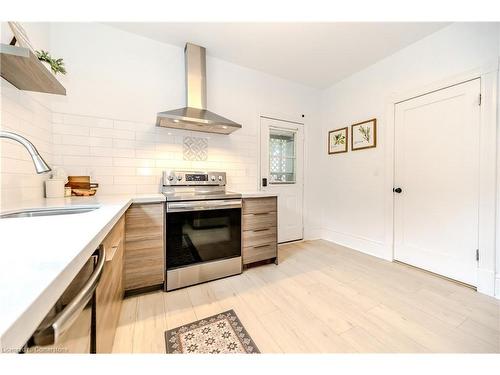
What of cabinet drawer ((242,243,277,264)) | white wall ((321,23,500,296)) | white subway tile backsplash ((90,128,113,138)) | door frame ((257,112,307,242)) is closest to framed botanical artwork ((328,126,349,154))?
white wall ((321,23,500,296))

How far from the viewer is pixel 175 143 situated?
7.74 feet

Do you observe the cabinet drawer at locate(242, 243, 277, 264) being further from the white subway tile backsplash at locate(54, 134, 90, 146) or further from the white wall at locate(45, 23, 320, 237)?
the white subway tile backsplash at locate(54, 134, 90, 146)

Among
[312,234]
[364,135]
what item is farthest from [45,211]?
[364,135]

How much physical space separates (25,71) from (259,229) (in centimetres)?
209

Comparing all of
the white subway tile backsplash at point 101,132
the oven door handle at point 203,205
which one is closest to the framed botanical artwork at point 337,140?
the oven door handle at point 203,205

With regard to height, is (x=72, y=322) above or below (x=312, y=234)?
above

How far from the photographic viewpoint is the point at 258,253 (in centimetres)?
228

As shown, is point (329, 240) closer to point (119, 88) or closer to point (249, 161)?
point (249, 161)

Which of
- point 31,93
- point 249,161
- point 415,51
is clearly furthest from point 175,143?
point 415,51

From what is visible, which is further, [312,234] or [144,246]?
[312,234]

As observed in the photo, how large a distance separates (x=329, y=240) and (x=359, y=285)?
1431 millimetres

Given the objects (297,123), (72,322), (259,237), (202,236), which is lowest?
(259,237)

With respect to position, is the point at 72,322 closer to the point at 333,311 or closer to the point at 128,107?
the point at 333,311

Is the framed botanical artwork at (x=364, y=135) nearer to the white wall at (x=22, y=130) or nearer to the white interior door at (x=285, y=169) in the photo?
the white interior door at (x=285, y=169)
